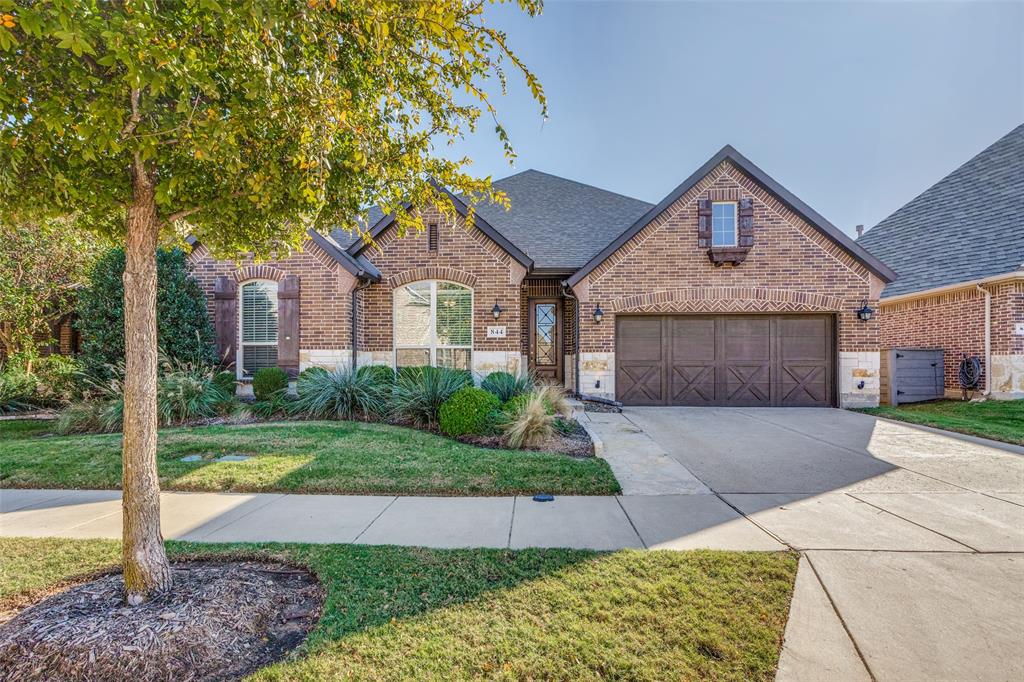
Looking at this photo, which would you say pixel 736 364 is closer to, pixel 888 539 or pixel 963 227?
pixel 888 539

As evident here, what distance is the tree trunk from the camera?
9.10 feet

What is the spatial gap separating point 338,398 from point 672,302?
812cm

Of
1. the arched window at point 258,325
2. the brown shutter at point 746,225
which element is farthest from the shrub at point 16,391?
the brown shutter at point 746,225

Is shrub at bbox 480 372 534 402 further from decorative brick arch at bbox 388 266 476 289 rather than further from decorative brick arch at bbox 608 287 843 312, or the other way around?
decorative brick arch at bbox 608 287 843 312

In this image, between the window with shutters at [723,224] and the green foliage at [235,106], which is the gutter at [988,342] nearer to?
the window with shutters at [723,224]

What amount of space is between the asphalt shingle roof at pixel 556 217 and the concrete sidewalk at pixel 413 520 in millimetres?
8725

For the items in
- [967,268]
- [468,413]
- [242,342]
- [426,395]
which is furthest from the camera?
[967,268]

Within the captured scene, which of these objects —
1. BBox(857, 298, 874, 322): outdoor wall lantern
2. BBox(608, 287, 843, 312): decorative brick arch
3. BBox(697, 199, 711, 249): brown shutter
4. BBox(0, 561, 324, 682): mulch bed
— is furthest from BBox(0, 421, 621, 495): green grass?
BBox(857, 298, 874, 322): outdoor wall lantern

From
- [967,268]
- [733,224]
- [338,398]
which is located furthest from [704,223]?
[338,398]

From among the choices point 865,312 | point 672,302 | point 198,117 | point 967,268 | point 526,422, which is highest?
point 967,268

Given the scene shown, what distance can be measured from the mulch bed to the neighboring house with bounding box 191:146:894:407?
8.47m

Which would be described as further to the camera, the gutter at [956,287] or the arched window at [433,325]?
the arched window at [433,325]

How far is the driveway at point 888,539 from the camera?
8.07ft

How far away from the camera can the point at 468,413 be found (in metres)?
7.62
